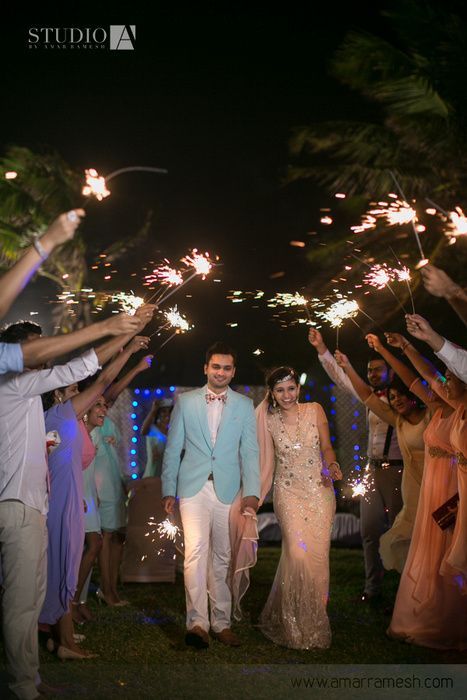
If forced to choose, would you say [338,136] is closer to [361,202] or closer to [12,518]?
[361,202]

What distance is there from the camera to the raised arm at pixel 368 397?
334 inches

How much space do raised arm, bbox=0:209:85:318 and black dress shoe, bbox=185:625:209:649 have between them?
126 inches

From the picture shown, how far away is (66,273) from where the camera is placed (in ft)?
60.8

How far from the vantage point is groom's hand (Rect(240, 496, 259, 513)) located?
7.29 metres

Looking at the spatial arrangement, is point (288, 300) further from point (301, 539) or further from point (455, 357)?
point (455, 357)

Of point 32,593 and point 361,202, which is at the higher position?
point 361,202

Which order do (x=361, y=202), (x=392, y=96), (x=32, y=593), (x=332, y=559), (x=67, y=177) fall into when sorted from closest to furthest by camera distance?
(x=32, y=593) → (x=332, y=559) → (x=392, y=96) → (x=361, y=202) → (x=67, y=177)

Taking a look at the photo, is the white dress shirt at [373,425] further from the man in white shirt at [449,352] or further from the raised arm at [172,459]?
the man in white shirt at [449,352]

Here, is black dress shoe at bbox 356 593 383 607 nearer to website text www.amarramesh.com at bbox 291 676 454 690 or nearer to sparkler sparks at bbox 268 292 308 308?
website text www.amarramesh.com at bbox 291 676 454 690

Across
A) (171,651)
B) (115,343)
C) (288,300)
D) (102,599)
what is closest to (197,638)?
(171,651)

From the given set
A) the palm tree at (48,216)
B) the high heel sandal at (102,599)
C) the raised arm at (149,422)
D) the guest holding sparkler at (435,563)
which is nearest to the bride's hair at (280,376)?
the guest holding sparkler at (435,563)

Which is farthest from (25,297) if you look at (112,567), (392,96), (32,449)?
(32,449)

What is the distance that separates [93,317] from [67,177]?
425cm

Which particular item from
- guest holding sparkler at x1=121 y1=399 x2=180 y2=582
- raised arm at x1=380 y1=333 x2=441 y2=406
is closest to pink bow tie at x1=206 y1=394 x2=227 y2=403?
raised arm at x1=380 y1=333 x2=441 y2=406
